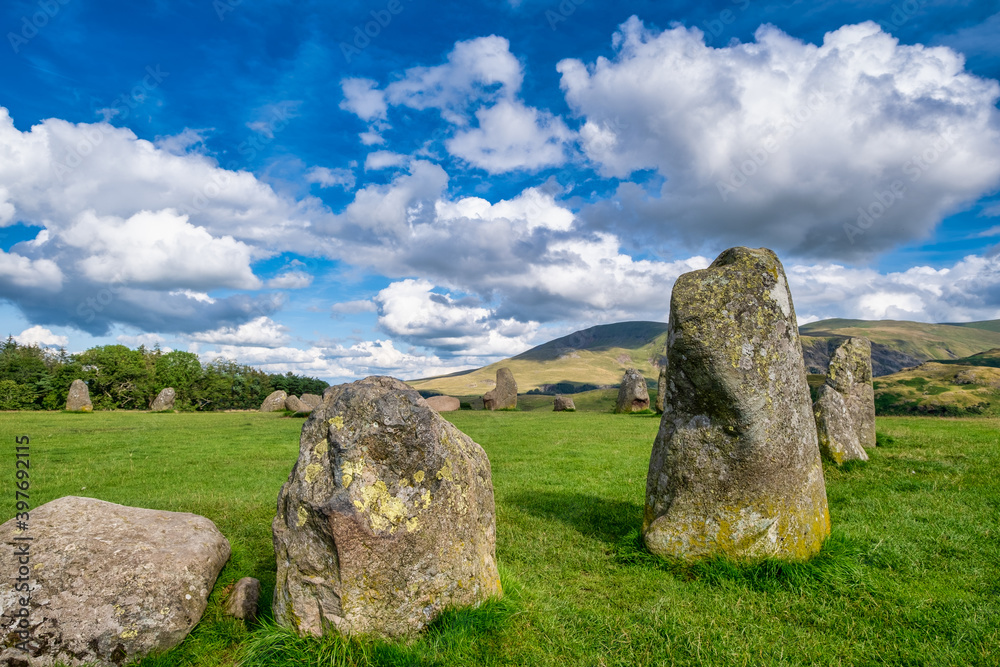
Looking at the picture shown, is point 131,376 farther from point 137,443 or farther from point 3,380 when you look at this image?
point 137,443

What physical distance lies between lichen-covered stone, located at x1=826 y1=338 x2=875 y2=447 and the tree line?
53.1 metres

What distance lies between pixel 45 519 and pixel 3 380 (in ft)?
191

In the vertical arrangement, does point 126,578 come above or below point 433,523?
below

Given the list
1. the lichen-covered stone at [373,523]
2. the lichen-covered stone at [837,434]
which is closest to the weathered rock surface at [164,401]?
the lichen-covered stone at [373,523]

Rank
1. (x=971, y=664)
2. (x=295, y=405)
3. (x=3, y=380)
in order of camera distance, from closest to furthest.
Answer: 1. (x=971, y=664)
2. (x=295, y=405)
3. (x=3, y=380)

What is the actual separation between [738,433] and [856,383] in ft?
37.7

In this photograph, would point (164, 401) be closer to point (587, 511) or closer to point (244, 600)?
point (587, 511)

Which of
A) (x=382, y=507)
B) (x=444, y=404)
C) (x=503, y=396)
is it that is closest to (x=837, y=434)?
(x=382, y=507)

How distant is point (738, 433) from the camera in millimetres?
7355

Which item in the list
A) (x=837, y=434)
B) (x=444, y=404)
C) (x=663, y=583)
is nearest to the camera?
(x=663, y=583)

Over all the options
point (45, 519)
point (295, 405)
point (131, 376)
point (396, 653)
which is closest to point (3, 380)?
point (131, 376)

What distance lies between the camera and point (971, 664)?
5062 millimetres

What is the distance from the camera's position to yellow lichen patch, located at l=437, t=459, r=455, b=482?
18.8ft

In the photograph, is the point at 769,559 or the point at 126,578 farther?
the point at 769,559
